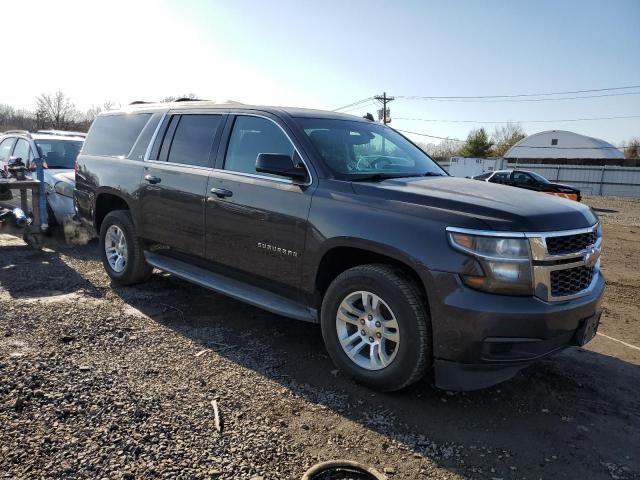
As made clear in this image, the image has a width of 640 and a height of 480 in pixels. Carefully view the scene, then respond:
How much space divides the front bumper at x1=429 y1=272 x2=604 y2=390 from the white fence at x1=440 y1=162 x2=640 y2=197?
110 feet

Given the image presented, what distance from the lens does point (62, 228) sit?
29.3ft

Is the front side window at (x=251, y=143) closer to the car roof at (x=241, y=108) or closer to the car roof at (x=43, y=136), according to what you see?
the car roof at (x=241, y=108)

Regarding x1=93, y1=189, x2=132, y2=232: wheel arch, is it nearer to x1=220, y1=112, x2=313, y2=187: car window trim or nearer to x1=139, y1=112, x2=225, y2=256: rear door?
x1=139, y1=112, x2=225, y2=256: rear door

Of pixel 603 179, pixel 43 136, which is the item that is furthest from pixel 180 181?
pixel 603 179

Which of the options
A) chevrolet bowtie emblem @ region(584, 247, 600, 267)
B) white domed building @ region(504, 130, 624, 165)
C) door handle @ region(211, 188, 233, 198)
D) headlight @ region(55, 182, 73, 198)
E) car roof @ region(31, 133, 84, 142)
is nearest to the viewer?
chevrolet bowtie emblem @ region(584, 247, 600, 267)

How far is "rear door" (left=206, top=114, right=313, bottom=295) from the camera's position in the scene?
3.92m

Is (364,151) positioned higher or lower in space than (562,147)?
lower

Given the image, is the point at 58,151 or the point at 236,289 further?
the point at 58,151

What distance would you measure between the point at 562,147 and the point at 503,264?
6081 centimetres

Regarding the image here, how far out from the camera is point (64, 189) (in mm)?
8266

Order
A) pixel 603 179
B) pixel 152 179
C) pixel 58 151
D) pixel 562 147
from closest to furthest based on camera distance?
pixel 152 179 → pixel 58 151 → pixel 603 179 → pixel 562 147

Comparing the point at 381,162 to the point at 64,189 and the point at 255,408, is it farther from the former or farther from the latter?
the point at 64,189

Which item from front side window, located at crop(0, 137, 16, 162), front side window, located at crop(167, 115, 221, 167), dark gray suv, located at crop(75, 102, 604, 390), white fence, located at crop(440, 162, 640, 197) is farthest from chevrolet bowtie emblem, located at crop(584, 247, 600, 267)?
white fence, located at crop(440, 162, 640, 197)

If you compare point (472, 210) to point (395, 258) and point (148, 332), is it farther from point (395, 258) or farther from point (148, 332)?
point (148, 332)
